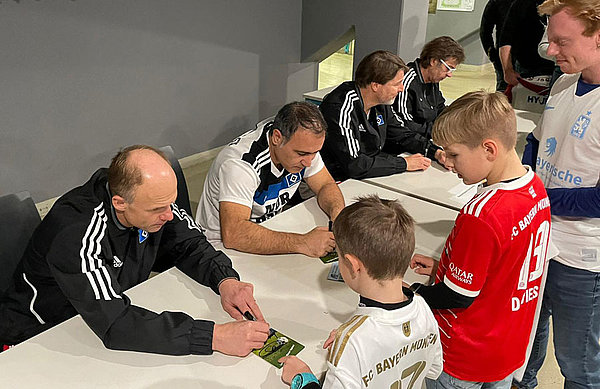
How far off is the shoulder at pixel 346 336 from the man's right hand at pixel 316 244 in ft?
2.61

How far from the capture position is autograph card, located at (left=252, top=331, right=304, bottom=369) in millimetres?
1548

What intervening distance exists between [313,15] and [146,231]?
13.5 ft

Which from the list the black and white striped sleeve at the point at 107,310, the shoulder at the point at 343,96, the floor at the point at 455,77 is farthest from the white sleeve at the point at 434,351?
the floor at the point at 455,77

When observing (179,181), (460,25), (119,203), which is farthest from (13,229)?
(460,25)

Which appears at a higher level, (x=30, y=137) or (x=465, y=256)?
(x=465, y=256)

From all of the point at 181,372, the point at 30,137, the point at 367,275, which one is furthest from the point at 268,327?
the point at 30,137

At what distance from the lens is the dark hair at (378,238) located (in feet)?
4.24

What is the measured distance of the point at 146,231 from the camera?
183 centimetres

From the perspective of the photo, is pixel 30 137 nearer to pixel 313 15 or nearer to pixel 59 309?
pixel 59 309

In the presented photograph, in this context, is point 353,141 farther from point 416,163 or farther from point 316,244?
point 316,244

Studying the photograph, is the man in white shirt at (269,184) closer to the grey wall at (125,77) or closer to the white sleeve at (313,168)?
the white sleeve at (313,168)

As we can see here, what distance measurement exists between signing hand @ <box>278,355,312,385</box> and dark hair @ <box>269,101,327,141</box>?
1.04m

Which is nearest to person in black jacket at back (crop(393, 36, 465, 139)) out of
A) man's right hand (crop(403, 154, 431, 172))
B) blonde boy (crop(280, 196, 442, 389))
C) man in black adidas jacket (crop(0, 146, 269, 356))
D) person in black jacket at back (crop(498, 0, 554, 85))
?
man's right hand (crop(403, 154, 431, 172))

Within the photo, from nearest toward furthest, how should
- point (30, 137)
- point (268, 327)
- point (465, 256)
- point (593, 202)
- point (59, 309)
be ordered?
point (465, 256) → point (268, 327) → point (593, 202) → point (59, 309) → point (30, 137)
